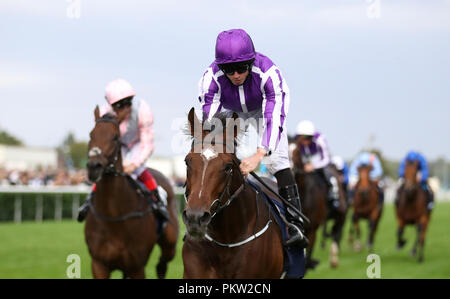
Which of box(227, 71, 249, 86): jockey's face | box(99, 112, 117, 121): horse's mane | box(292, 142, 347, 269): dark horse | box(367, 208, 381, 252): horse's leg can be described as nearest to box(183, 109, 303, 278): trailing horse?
box(227, 71, 249, 86): jockey's face

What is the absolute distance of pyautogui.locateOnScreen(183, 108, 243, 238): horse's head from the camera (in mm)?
3287

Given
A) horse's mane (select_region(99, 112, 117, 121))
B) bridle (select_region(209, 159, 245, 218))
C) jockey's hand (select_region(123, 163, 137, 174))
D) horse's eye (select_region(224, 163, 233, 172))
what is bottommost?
bridle (select_region(209, 159, 245, 218))

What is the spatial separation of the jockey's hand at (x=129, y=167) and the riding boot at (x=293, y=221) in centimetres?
195

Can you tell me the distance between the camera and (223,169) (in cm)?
352

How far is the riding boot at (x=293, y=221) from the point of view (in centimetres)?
439

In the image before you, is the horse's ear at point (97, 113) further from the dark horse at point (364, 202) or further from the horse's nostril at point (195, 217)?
the dark horse at point (364, 202)

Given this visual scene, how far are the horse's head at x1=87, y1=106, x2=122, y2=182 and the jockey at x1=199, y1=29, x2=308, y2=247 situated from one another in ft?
5.18

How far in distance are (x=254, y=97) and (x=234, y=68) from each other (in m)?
0.39

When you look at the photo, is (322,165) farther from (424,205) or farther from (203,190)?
(203,190)

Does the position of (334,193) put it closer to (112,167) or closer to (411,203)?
(411,203)

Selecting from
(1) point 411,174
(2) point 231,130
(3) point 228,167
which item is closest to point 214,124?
(2) point 231,130

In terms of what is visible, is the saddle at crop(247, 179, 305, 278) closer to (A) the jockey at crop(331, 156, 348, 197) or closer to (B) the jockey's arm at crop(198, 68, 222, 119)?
(B) the jockey's arm at crop(198, 68, 222, 119)
